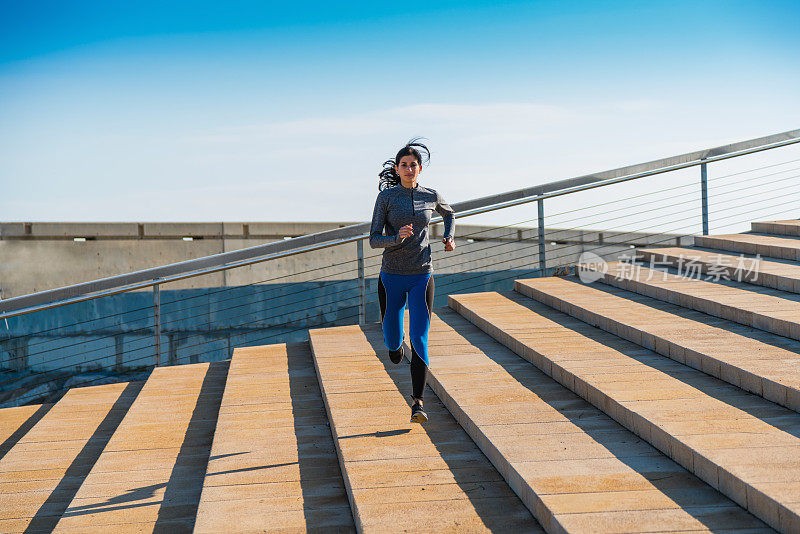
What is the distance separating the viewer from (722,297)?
6.00 metres

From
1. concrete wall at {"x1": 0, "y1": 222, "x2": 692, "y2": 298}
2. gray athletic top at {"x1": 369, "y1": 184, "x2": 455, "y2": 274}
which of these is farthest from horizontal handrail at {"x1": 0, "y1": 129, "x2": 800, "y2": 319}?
concrete wall at {"x1": 0, "y1": 222, "x2": 692, "y2": 298}

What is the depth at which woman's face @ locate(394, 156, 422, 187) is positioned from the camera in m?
4.27

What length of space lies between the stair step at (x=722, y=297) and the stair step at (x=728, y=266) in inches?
4.6

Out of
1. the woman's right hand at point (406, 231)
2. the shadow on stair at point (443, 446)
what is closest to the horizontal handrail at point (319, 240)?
the shadow on stair at point (443, 446)

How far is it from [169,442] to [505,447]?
2499mm

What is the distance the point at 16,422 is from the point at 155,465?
7.78 feet

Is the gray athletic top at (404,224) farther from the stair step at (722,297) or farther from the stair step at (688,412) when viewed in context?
the stair step at (722,297)

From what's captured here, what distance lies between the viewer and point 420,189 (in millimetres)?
4406

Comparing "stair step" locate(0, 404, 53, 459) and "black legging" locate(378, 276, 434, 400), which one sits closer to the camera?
"black legging" locate(378, 276, 434, 400)

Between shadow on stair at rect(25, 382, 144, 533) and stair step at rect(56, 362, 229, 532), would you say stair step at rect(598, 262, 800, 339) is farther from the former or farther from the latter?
shadow on stair at rect(25, 382, 144, 533)

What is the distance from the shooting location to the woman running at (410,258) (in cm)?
427

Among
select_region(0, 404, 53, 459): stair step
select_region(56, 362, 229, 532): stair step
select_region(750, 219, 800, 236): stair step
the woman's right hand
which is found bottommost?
select_region(0, 404, 53, 459): stair step

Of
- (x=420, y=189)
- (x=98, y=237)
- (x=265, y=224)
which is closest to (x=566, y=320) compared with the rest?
(x=420, y=189)

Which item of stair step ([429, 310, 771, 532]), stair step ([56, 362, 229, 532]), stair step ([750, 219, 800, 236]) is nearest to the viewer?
stair step ([429, 310, 771, 532])
